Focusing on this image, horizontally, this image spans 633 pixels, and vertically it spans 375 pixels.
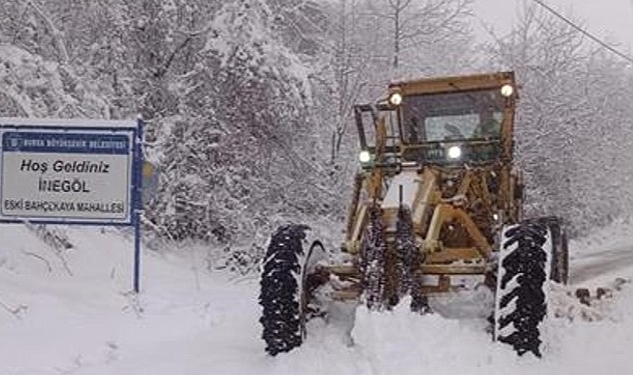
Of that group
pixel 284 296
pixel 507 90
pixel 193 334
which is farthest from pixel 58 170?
pixel 507 90

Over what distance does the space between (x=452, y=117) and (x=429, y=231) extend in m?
2.51

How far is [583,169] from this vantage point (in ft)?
91.9

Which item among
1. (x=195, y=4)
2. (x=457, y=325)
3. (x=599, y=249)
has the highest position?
(x=195, y=4)

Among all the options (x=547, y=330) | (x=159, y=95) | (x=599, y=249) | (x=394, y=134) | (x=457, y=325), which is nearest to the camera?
(x=457, y=325)

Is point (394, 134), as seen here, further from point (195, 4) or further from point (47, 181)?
point (195, 4)

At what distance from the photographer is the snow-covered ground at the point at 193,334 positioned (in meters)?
7.23

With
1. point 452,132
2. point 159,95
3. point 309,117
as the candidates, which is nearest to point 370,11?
point 309,117

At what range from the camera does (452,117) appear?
10328mm

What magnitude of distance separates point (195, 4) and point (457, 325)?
449 inches

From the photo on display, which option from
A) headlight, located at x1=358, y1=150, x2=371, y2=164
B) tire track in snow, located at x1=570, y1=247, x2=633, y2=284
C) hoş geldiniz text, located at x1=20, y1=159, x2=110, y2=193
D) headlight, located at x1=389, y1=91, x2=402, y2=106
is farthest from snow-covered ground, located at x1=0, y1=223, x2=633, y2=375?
tire track in snow, located at x1=570, y1=247, x2=633, y2=284

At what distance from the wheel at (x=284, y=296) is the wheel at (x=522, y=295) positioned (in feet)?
5.02

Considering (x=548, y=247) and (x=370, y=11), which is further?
(x=370, y=11)

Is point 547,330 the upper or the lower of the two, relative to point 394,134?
lower

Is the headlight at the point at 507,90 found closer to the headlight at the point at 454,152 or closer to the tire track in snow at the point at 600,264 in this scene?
the headlight at the point at 454,152
